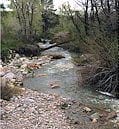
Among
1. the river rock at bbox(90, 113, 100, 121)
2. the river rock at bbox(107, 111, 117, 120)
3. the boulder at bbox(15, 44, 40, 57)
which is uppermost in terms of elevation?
the river rock at bbox(107, 111, 117, 120)

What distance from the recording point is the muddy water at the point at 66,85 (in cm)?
1389

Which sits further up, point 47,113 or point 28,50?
point 47,113

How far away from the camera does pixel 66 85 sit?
54.6 feet

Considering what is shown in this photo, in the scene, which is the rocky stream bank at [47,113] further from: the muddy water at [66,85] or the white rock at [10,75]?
the white rock at [10,75]

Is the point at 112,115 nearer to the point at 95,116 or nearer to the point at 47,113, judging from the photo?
the point at 95,116

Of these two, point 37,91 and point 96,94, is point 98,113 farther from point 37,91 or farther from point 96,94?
point 37,91

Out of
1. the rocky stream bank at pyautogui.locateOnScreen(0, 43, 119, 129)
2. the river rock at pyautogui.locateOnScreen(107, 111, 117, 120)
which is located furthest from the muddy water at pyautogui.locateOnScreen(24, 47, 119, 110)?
the river rock at pyautogui.locateOnScreen(107, 111, 117, 120)

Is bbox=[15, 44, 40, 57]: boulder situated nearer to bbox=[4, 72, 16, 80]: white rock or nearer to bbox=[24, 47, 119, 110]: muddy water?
bbox=[24, 47, 119, 110]: muddy water

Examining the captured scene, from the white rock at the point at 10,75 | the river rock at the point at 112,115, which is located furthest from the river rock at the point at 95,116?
the white rock at the point at 10,75

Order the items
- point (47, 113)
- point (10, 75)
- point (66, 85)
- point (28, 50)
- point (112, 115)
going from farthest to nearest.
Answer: point (28, 50) < point (10, 75) < point (66, 85) < point (47, 113) < point (112, 115)

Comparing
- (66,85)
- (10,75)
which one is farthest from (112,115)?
(10,75)

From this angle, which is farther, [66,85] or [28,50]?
[28,50]

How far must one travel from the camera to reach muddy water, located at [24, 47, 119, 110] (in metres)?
13.9

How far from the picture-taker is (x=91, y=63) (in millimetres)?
16062
